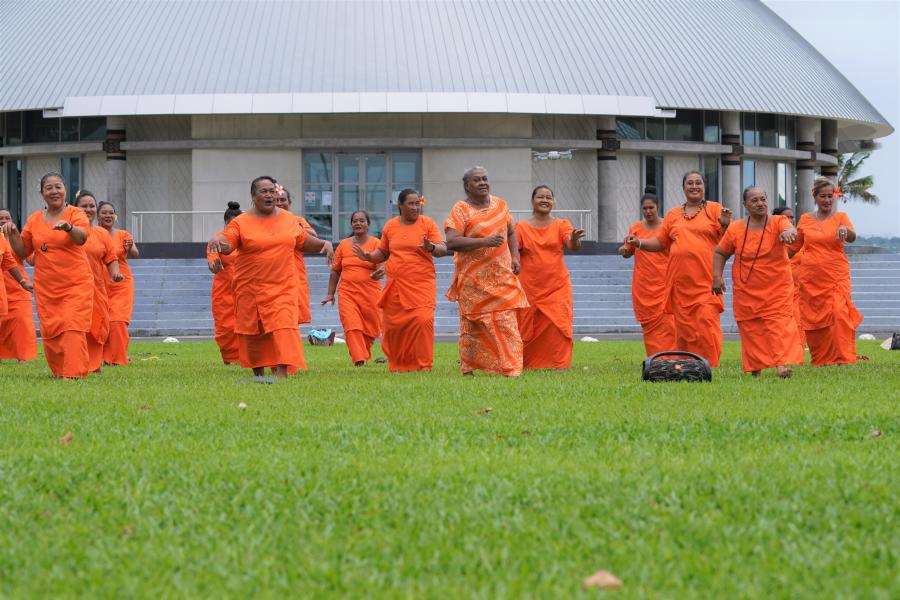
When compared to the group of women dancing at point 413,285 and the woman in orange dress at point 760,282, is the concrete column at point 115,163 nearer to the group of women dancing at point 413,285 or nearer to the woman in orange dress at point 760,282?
the group of women dancing at point 413,285

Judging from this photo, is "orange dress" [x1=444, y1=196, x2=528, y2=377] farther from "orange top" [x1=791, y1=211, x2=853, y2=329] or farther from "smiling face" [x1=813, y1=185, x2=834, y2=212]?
"smiling face" [x1=813, y1=185, x2=834, y2=212]

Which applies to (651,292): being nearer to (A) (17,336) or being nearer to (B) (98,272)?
(B) (98,272)

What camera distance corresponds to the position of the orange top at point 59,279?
484 inches

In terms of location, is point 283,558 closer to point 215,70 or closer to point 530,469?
point 530,469

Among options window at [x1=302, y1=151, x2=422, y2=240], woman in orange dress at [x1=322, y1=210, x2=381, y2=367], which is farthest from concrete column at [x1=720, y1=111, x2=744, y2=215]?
woman in orange dress at [x1=322, y1=210, x2=381, y2=367]

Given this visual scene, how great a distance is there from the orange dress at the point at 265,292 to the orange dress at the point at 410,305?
2.24 m

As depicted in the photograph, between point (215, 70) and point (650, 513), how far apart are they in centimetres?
3151

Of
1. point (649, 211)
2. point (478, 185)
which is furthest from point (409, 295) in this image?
point (649, 211)

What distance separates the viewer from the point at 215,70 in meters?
35.2

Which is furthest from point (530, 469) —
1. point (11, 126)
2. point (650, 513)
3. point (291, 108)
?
point (11, 126)

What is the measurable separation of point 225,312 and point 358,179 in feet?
67.6

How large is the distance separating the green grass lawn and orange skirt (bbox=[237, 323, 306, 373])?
7.24ft

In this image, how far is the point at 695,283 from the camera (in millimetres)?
13219

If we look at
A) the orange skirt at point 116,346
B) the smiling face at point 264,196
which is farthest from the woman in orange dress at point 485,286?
the orange skirt at point 116,346
